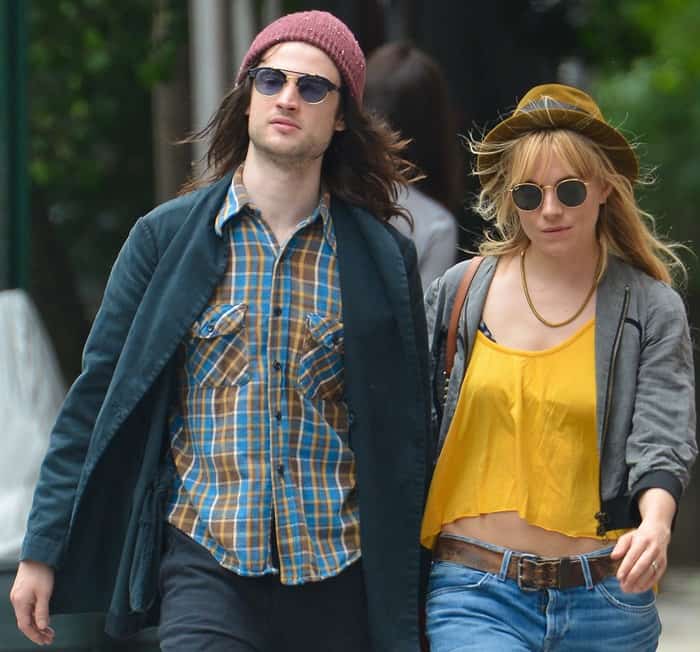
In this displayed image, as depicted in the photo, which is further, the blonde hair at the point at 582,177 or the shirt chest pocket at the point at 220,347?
the blonde hair at the point at 582,177

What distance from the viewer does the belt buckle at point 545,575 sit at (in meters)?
3.73

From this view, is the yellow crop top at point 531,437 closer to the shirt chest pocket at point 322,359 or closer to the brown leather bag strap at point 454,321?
the brown leather bag strap at point 454,321

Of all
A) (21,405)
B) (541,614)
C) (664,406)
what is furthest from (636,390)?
(21,405)

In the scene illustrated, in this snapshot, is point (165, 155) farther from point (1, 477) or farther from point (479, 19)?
point (1, 477)

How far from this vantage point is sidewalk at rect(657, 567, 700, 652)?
8656 millimetres

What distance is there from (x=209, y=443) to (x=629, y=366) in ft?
2.89

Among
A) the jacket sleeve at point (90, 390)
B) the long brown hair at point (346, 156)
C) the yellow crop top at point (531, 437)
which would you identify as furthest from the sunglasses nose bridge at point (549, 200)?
the jacket sleeve at point (90, 390)

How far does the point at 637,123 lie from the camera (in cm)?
1638

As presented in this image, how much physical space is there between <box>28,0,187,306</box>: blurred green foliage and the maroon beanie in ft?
22.8

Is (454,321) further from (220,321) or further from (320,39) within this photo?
(320,39)

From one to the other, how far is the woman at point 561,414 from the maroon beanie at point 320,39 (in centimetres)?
34

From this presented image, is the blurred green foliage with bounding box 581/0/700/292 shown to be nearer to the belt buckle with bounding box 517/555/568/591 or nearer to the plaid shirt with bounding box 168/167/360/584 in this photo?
the plaid shirt with bounding box 168/167/360/584

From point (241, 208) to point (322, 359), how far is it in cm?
36

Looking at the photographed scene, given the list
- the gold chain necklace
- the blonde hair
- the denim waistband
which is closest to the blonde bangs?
the blonde hair
